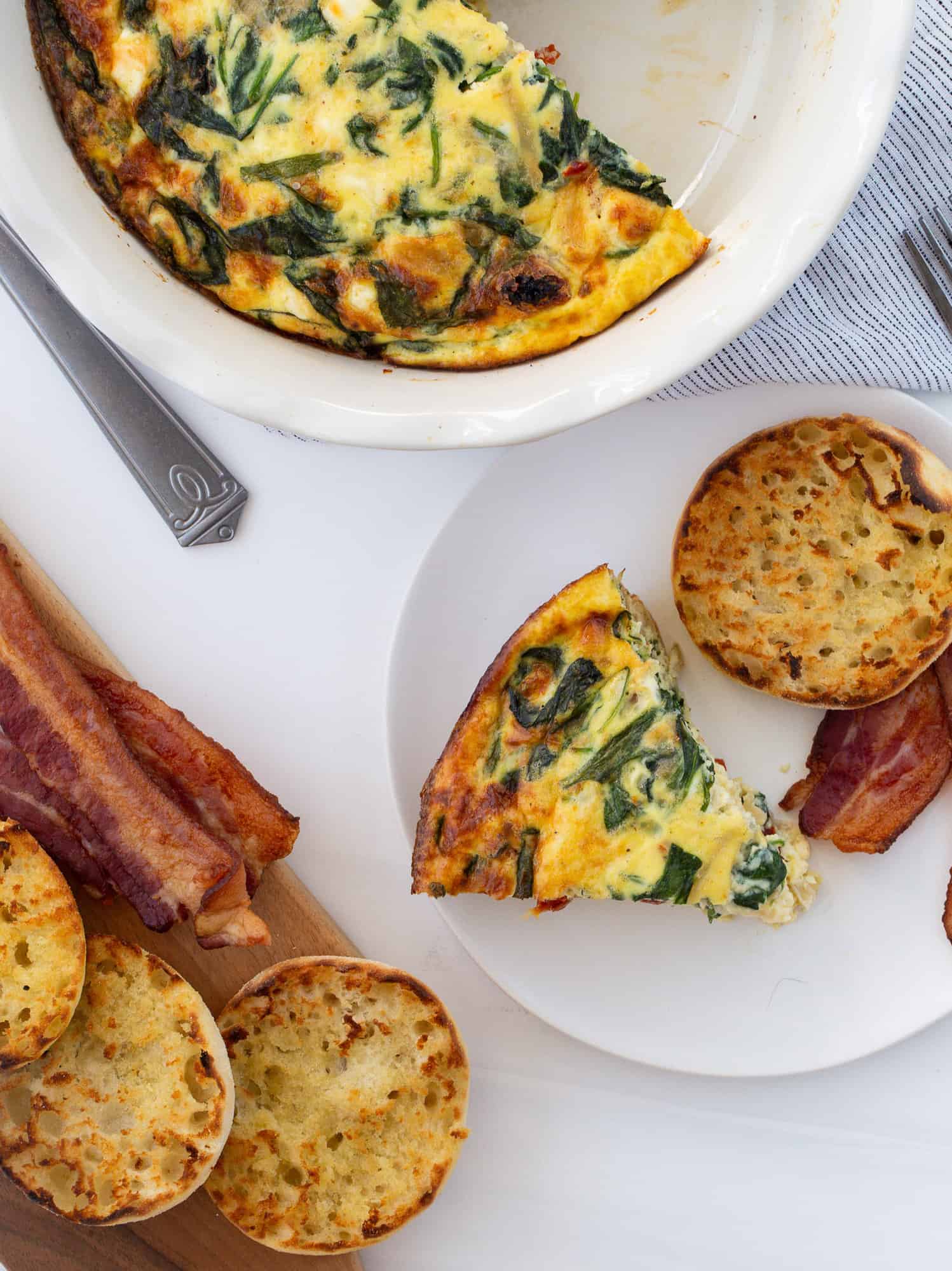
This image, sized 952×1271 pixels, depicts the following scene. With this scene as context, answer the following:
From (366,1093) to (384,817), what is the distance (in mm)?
673

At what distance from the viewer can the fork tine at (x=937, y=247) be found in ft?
9.45

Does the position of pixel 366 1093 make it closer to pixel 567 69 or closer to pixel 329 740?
pixel 329 740

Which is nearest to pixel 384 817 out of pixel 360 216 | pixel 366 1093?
pixel 366 1093

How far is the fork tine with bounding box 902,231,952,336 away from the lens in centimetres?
289

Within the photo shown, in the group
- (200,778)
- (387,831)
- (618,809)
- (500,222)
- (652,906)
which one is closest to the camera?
(500,222)

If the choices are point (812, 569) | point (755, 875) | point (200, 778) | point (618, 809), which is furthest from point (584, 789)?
point (200, 778)

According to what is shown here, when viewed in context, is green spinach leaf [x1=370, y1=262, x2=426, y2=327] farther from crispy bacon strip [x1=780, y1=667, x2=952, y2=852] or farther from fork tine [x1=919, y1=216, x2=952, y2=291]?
crispy bacon strip [x1=780, y1=667, x2=952, y2=852]

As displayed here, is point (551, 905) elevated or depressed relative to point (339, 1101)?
elevated

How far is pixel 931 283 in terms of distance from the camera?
290 centimetres

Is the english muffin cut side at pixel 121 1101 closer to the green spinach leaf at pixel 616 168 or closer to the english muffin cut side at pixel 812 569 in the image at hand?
the english muffin cut side at pixel 812 569

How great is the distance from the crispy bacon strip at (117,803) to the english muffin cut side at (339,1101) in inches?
9.3

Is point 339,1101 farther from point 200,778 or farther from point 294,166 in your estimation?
point 294,166

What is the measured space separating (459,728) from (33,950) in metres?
1.11

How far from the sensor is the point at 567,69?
294 centimetres
